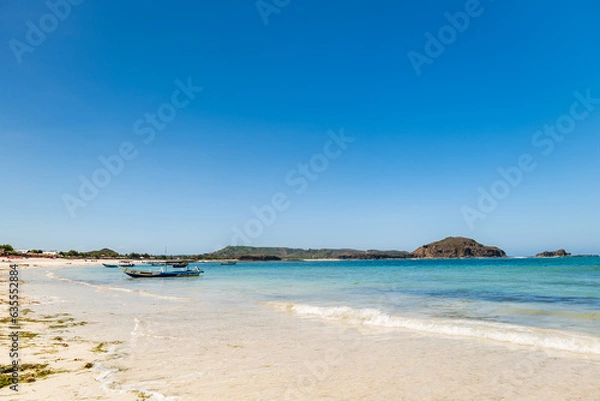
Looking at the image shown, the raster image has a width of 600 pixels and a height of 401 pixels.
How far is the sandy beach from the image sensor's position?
6.93 meters

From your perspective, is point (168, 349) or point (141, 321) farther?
point (141, 321)

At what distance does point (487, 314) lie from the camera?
53.9ft

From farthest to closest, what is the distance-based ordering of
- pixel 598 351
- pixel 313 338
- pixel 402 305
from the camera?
1. pixel 402 305
2. pixel 313 338
3. pixel 598 351

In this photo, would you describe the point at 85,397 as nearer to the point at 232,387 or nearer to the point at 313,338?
the point at 232,387

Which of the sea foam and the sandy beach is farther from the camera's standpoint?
the sea foam

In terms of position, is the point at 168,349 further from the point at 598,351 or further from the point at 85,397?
the point at 598,351

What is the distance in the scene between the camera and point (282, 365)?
8820 mm

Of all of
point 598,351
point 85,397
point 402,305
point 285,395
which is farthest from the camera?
point 402,305

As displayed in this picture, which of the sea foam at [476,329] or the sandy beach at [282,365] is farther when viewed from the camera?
the sea foam at [476,329]

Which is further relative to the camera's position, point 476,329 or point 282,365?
point 476,329

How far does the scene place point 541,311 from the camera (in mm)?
16812

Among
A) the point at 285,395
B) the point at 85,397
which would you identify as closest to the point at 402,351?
the point at 285,395

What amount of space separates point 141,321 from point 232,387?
981cm

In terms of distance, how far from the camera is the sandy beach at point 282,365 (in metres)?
6.93
